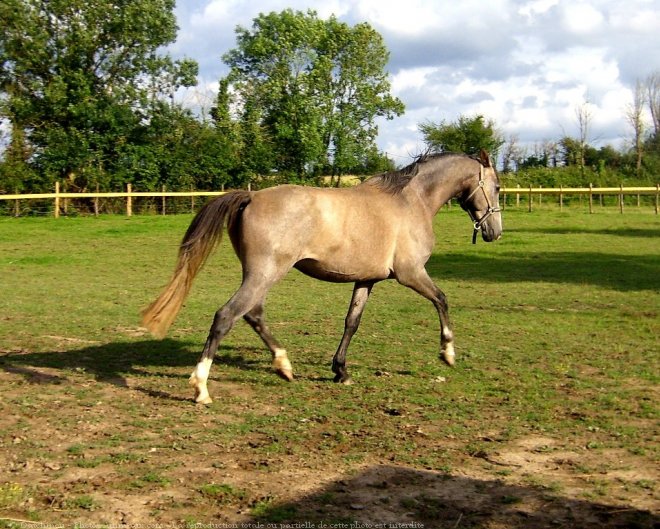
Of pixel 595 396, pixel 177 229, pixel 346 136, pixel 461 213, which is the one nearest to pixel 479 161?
pixel 595 396

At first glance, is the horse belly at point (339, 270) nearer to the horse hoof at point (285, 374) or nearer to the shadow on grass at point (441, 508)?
the horse hoof at point (285, 374)

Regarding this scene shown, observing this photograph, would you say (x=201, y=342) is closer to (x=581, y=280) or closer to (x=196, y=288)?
(x=196, y=288)

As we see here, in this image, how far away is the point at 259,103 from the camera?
4941cm

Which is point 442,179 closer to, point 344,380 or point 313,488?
point 344,380

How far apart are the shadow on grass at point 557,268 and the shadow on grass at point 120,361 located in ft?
29.9

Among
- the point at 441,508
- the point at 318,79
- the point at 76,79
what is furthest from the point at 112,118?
the point at 441,508

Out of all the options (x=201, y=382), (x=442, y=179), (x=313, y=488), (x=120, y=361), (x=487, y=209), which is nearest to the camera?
(x=313, y=488)

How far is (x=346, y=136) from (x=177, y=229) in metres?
23.3

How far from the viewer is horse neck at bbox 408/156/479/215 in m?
8.66

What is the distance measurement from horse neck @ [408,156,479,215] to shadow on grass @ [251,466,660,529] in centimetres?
414

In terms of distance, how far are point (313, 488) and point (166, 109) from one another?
3683 centimetres

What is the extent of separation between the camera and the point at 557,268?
19.5 metres

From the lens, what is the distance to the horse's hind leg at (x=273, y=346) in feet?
25.6

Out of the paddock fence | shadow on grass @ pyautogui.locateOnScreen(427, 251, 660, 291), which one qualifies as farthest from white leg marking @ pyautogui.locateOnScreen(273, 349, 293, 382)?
the paddock fence
